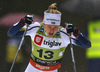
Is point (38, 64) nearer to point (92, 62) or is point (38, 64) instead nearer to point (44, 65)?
point (44, 65)

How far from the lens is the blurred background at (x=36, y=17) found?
417 centimetres

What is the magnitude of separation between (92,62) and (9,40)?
1.62m

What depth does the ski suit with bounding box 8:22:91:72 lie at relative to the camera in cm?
286

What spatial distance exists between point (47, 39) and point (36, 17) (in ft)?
4.65

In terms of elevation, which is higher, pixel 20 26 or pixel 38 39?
pixel 20 26

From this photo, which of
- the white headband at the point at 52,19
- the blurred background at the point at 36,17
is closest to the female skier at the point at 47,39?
the white headband at the point at 52,19

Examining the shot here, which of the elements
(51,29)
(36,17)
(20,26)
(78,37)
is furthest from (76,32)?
(36,17)

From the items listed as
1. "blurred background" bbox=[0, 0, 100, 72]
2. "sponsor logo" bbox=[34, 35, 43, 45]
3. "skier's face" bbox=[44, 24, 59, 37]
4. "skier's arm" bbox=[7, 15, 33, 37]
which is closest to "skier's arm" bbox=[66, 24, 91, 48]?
"skier's face" bbox=[44, 24, 59, 37]

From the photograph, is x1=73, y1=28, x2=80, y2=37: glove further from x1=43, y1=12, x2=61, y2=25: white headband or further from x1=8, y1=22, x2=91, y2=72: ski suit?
x1=43, y1=12, x2=61, y2=25: white headband

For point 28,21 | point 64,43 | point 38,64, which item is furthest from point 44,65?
point 28,21

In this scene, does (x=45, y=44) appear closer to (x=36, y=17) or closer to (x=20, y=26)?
(x=20, y=26)

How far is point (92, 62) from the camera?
4.46 metres

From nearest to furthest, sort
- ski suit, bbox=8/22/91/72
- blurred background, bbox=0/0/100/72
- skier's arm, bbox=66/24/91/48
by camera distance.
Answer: skier's arm, bbox=66/24/91/48 < ski suit, bbox=8/22/91/72 < blurred background, bbox=0/0/100/72

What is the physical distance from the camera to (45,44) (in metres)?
2.87
